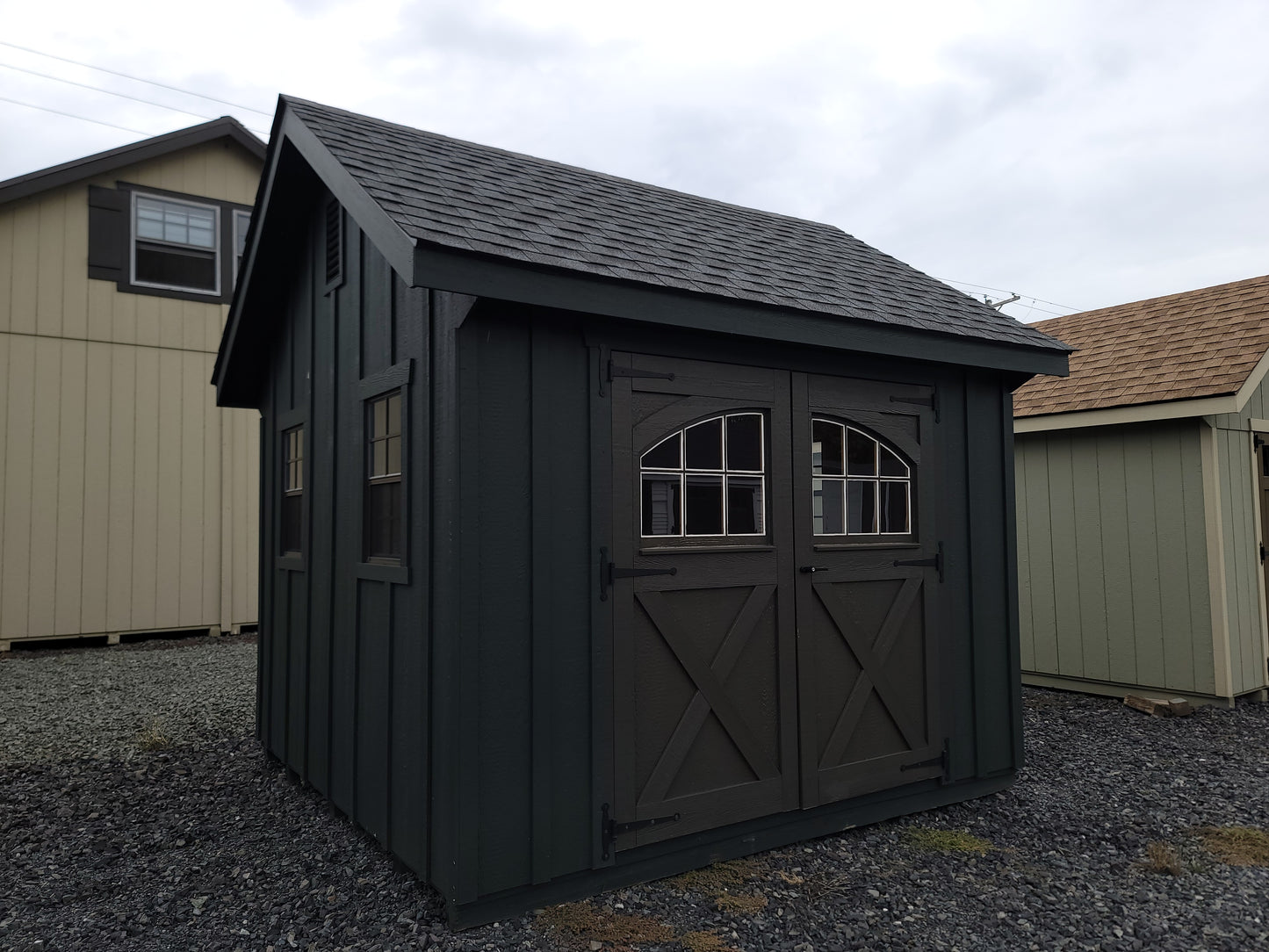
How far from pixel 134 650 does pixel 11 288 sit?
13.7 ft

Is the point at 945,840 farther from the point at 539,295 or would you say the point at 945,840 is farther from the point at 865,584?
the point at 539,295

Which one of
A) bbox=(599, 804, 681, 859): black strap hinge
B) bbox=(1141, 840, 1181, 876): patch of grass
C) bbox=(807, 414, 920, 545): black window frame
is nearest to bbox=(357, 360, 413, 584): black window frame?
bbox=(599, 804, 681, 859): black strap hinge

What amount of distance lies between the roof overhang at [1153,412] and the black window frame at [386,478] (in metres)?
5.72

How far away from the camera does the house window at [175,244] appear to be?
10.1 metres

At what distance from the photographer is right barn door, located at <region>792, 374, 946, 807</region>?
404 centimetres

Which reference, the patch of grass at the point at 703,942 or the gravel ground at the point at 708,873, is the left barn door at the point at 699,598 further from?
the patch of grass at the point at 703,942

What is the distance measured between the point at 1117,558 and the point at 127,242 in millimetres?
10880

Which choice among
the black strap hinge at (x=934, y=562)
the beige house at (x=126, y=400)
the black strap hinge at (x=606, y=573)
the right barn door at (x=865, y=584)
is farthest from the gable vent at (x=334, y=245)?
the beige house at (x=126, y=400)

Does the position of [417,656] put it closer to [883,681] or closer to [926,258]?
[883,681]

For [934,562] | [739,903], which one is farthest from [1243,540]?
[739,903]

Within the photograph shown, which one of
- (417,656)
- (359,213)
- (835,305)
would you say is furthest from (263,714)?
(835,305)

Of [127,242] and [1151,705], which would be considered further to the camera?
[127,242]

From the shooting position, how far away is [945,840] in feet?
13.2

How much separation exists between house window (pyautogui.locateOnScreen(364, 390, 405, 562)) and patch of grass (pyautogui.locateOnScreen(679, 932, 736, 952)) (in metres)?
1.86
